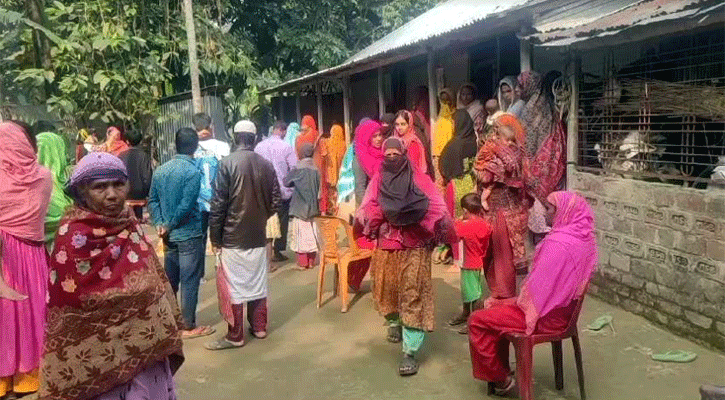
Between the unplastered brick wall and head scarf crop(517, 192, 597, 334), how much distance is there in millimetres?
1339

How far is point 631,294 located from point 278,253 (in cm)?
433

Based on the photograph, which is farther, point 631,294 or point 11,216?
point 631,294

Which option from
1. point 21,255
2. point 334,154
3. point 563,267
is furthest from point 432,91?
point 21,255

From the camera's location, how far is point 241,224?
4.83 metres

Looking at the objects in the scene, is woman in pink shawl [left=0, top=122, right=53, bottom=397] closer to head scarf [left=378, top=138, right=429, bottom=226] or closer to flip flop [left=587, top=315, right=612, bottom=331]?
head scarf [left=378, top=138, right=429, bottom=226]

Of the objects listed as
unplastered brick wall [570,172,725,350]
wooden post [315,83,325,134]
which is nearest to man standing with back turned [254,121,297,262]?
unplastered brick wall [570,172,725,350]

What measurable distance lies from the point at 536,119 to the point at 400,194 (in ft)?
8.38

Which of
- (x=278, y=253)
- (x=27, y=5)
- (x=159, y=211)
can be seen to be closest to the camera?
(x=159, y=211)

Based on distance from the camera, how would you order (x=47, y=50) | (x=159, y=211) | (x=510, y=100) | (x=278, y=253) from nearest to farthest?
1. (x=159, y=211)
2. (x=510, y=100)
3. (x=278, y=253)
4. (x=47, y=50)

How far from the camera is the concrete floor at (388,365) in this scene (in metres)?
3.97

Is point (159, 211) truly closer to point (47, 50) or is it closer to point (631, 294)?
point (631, 294)

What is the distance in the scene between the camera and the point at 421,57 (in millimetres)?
10297

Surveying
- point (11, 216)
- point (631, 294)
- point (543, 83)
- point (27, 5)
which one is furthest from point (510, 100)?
point (27, 5)

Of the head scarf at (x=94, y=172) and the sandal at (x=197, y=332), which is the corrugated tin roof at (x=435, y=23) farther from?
the head scarf at (x=94, y=172)
